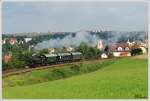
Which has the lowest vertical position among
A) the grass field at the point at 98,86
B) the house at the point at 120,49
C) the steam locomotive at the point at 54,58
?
the grass field at the point at 98,86

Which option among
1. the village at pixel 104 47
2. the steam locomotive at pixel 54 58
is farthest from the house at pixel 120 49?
the steam locomotive at pixel 54 58

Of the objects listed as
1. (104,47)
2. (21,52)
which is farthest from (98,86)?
(21,52)

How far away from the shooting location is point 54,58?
7348 millimetres

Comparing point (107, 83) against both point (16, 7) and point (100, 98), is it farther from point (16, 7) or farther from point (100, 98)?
point (16, 7)

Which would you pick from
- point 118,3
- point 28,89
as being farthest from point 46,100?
point 118,3

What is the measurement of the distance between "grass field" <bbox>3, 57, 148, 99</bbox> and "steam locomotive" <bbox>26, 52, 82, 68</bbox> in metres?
0.11

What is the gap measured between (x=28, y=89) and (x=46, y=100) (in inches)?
4.8

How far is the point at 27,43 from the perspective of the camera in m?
7.34

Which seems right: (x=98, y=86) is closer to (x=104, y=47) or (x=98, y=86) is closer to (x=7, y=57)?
(x=104, y=47)

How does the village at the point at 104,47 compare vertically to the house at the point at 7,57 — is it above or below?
above

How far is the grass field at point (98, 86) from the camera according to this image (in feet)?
24.0

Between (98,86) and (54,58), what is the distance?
11.3 inches

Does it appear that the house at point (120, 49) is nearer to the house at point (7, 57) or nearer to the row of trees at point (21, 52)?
the row of trees at point (21, 52)

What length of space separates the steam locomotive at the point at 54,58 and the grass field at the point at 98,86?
11 centimetres
